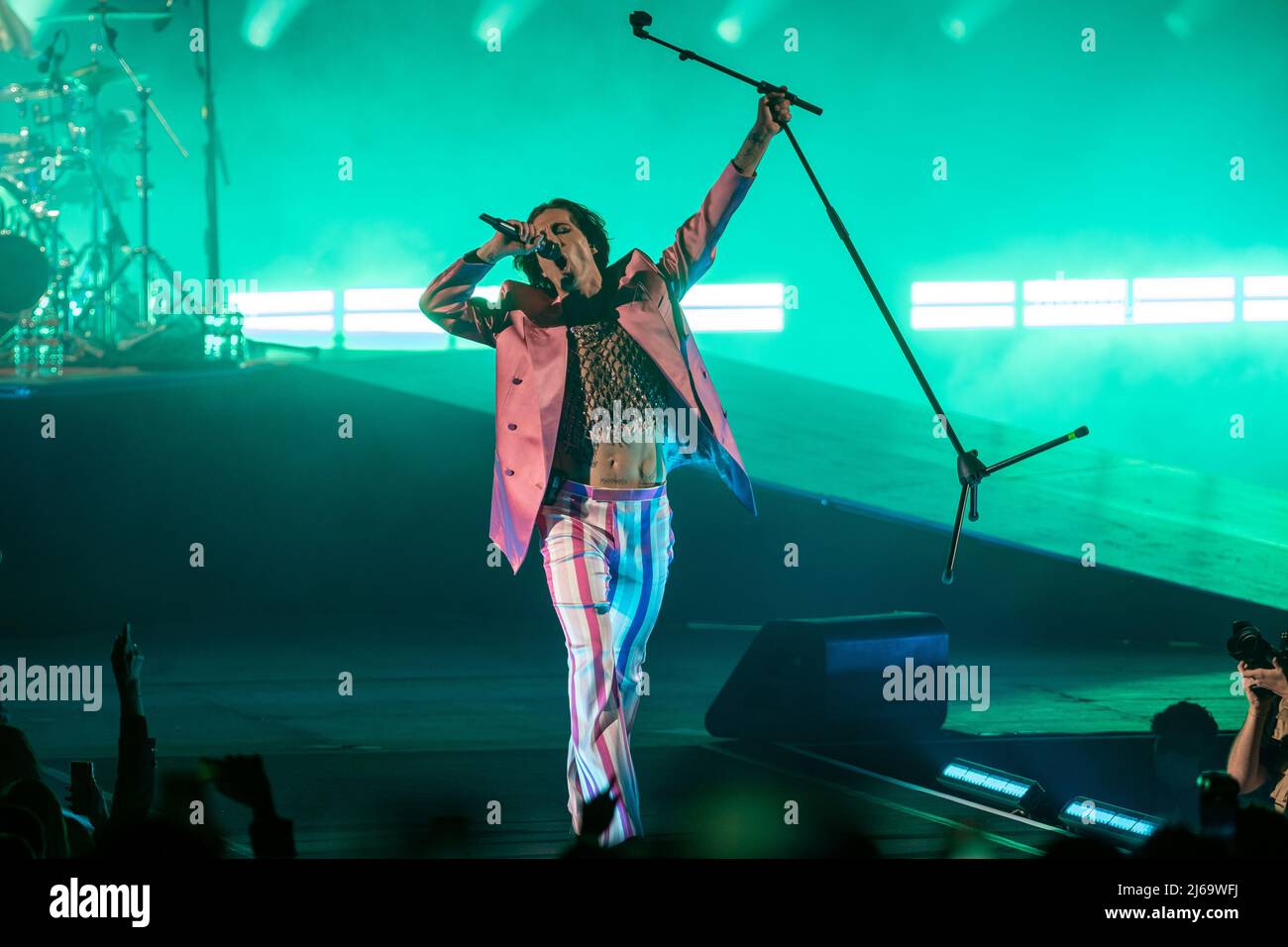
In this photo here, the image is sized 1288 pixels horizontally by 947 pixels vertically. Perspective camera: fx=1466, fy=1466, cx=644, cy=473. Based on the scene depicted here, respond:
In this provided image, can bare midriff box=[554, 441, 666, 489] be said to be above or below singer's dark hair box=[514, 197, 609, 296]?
below

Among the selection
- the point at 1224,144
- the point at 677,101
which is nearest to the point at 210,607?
the point at 677,101

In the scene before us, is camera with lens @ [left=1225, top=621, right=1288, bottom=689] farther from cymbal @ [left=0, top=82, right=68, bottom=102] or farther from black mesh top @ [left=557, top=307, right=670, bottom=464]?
cymbal @ [left=0, top=82, right=68, bottom=102]

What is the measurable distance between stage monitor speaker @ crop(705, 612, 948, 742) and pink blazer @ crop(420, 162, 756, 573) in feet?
4.20

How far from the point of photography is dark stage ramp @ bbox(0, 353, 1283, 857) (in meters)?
6.96

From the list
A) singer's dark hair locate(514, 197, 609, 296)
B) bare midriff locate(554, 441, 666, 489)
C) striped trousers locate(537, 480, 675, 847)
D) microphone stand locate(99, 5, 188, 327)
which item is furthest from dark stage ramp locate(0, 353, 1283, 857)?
singer's dark hair locate(514, 197, 609, 296)

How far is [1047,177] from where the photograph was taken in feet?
42.3

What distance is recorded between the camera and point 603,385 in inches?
150

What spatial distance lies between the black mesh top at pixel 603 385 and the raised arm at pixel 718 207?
24cm

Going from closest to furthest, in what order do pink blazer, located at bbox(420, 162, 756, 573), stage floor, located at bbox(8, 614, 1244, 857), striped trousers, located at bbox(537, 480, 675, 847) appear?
1. striped trousers, located at bbox(537, 480, 675, 847)
2. pink blazer, located at bbox(420, 162, 756, 573)
3. stage floor, located at bbox(8, 614, 1244, 857)

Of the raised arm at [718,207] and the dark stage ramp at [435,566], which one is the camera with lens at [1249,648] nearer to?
the raised arm at [718,207]

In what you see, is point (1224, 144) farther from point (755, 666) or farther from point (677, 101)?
point (755, 666)

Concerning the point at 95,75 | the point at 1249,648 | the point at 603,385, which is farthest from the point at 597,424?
the point at 95,75

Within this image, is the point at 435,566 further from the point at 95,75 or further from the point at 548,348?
the point at 548,348
